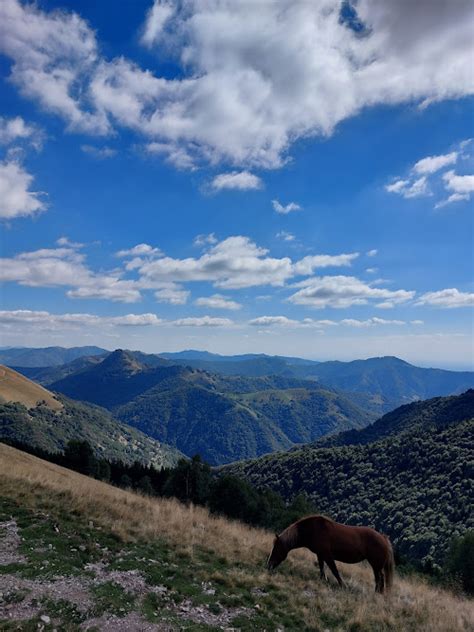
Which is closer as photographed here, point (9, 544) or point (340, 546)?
point (9, 544)

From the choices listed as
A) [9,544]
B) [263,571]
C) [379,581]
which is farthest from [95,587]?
[379,581]

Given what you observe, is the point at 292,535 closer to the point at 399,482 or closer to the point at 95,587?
the point at 95,587

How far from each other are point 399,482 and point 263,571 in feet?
447

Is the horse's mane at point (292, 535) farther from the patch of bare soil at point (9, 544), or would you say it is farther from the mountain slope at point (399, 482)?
the mountain slope at point (399, 482)

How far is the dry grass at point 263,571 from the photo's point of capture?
9992 millimetres

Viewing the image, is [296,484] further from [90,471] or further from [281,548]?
[281,548]

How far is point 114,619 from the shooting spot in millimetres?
8273

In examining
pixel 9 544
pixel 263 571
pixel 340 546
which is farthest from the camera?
pixel 263 571

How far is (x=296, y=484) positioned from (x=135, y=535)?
157m

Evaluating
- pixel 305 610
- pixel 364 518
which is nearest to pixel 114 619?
pixel 305 610

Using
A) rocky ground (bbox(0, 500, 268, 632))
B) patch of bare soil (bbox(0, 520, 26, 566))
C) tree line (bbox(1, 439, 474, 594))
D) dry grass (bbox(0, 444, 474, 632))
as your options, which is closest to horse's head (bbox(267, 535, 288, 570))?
dry grass (bbox(0, 444, 474, 632))

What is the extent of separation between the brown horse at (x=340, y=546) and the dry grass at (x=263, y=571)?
51cm

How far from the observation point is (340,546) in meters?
12.4

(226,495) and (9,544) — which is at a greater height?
(9,544)
